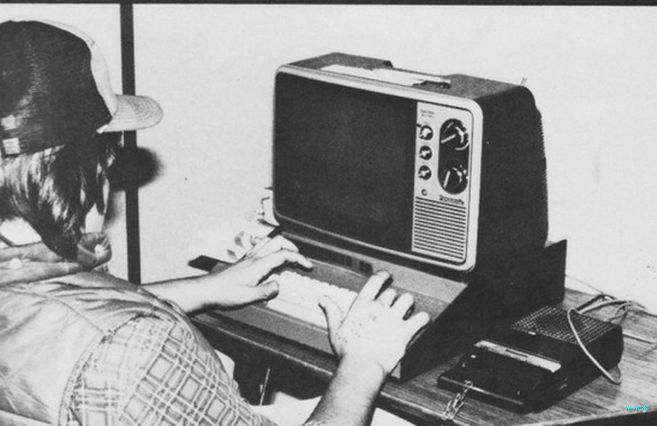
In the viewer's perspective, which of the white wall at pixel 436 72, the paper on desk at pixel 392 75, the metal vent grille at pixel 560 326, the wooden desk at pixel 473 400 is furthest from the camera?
the white wall at pixel 436 72

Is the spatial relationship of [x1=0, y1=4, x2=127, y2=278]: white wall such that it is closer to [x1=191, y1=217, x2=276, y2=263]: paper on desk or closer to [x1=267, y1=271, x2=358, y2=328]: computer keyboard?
[x1=191, y1=217, x2=276, y2=263]: paper on desk

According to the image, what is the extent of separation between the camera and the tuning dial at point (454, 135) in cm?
170

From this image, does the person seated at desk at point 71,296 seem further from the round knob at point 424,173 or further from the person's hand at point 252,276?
the round knob at point 424,173

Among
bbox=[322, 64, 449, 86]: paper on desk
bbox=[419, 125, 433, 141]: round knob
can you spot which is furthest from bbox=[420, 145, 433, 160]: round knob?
bbox=[322, 64, 449, 86]: paper on desk

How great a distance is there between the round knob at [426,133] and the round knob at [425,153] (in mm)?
18

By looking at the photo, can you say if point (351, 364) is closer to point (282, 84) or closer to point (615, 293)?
point (282, 84)

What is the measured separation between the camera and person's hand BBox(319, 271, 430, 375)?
→ 61.7 inches

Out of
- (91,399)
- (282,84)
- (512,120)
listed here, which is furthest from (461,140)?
(91,399)

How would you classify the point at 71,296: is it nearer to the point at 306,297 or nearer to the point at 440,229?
the point at 306,297

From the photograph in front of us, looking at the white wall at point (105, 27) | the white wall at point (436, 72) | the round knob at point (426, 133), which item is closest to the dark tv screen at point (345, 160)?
the round knob at point (426, 133)

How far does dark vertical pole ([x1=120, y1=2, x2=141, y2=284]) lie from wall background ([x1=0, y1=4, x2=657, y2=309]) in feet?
0.07

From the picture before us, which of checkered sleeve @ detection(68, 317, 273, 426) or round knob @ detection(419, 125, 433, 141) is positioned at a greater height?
round knob @ detection(419, 125, 433, 141)

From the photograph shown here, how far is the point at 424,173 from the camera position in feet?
5.83

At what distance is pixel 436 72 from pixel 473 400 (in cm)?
90
